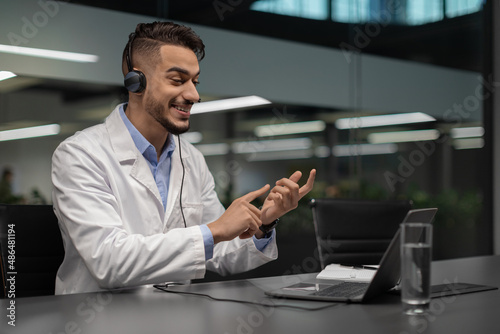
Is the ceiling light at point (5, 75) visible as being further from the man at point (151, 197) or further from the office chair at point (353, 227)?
the office chair at point (353, 227)

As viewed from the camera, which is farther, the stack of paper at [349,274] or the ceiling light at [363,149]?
the ceiling light at [363,149]

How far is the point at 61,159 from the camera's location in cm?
175

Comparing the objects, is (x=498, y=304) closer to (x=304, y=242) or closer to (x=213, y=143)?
(x=213, y=143)

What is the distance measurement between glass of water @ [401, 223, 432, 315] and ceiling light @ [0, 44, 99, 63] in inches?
94.6

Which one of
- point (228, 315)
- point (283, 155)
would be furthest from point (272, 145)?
point (228, 315)

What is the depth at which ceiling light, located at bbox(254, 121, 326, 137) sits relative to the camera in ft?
12.4

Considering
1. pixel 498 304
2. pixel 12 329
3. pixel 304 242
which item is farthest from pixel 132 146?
pixel 304 242

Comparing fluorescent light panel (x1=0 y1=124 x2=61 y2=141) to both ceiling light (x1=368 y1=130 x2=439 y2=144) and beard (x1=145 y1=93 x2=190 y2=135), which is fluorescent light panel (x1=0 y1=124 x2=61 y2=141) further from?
ceiling light (x1=368 y1=130 x2=439 y2=144)

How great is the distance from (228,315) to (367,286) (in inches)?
14.1

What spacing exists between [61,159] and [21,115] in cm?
128

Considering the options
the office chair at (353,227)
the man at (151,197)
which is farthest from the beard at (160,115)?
the office chair at (353,227)

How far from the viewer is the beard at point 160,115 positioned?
1.96 m

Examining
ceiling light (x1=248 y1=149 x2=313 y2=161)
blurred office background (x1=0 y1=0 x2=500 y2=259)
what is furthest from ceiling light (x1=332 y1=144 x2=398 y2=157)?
ceiling light (x1=248 y1=149 x2=313 y2=161)

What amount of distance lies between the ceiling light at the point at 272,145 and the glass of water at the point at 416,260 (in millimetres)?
2571
